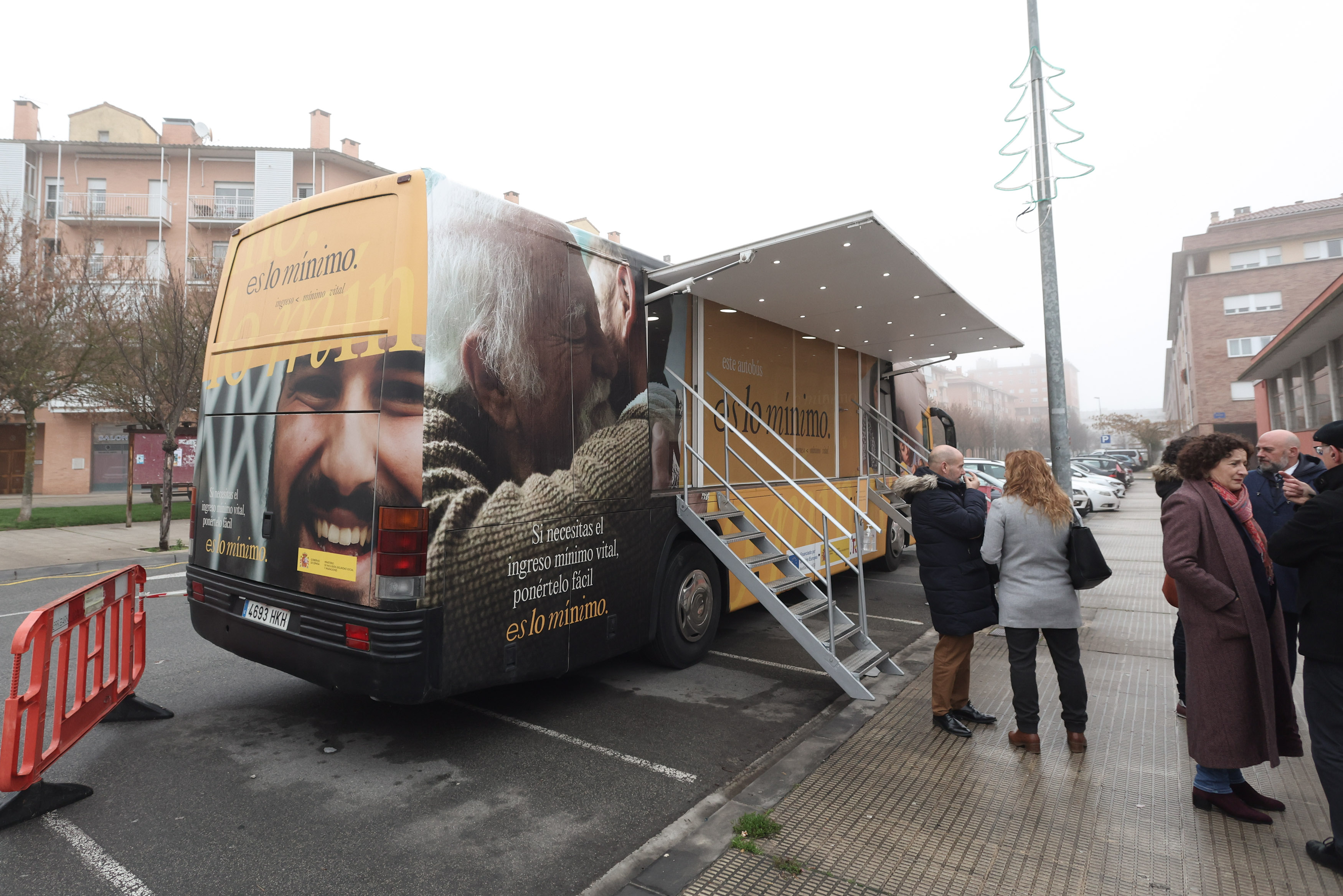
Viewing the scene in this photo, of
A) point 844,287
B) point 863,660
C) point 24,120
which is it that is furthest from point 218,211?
point 863,660

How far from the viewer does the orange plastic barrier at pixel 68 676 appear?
3174 mm

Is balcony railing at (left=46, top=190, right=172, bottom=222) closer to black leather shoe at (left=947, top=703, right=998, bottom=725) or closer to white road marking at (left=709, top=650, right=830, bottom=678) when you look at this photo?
white road marking at (left=709, top=650, right=830, bottom=678)

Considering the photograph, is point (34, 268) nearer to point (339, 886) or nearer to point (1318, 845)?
point (339, 886)

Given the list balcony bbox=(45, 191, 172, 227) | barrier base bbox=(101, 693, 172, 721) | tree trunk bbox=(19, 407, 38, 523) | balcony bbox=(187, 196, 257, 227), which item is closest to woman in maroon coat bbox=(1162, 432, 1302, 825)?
barrier base bbox=(101, 693, 172, 721)

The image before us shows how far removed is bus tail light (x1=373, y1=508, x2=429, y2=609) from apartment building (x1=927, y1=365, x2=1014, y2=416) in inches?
2332

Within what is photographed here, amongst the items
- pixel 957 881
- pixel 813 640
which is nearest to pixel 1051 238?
pixel 813 640

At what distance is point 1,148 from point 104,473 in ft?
52.9

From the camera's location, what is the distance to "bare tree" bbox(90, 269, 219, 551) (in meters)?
12.5

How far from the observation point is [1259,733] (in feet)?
10.3

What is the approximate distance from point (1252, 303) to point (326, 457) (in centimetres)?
6095

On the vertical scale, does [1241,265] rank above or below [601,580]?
above

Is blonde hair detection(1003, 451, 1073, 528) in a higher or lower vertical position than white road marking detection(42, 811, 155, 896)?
higher

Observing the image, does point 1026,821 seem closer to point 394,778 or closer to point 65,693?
point 394,778

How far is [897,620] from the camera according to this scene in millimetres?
7426
